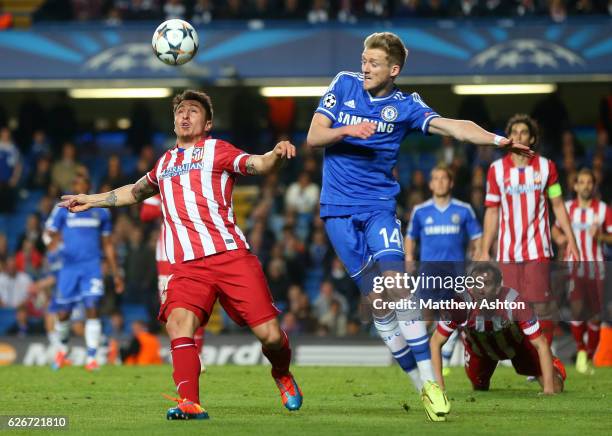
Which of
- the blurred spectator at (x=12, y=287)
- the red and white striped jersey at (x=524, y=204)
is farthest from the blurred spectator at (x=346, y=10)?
the red and white striped jersey at (x=524, y=204)

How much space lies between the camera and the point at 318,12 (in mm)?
21734

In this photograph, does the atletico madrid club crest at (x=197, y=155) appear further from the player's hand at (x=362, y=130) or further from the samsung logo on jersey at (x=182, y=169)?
the player's hand at (x=362, y=130)

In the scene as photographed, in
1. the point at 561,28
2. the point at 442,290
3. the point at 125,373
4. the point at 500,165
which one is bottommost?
the point at 125,373

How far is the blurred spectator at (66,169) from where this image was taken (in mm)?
22844

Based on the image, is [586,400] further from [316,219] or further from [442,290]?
[316,219]

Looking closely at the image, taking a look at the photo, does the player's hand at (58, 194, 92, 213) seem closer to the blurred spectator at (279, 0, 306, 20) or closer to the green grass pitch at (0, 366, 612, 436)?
the green grass pitch at (0, 366, 612, 436)

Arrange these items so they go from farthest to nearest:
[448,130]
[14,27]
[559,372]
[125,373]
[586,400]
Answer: [14,27]
[125,373]
[559,372]
[586,400]
[448,130]

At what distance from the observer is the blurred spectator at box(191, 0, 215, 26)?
21578 millimetres

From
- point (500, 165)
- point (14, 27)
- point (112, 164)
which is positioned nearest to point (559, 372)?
point (500, 165)

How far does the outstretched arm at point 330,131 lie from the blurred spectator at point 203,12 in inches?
537

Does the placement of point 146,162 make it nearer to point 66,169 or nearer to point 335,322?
point 66,169

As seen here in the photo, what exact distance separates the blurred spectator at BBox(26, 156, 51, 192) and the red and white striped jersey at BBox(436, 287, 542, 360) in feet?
46.0

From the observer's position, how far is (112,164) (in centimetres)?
2175

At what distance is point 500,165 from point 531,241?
29.8 inches
